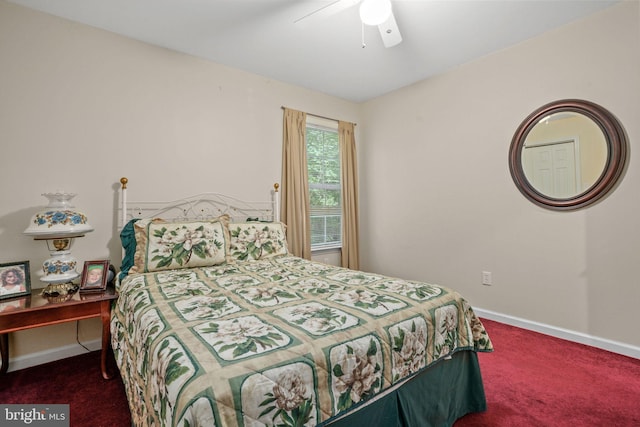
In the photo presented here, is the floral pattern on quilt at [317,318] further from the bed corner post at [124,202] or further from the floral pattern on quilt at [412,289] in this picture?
the bed corner post at [124,202]

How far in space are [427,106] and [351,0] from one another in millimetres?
1758

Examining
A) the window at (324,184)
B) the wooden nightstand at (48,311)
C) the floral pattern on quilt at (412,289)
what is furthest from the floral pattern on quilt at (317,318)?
the window at (324,184)

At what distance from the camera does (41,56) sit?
219 centimetres

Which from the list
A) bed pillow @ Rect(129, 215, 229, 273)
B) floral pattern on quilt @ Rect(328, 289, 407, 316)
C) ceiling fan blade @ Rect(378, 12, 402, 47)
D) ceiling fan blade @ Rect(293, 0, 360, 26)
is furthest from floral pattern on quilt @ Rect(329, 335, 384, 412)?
ceiling fan blade @ Rect(293, 0, 360, 26)

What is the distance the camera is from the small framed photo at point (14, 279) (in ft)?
6.07

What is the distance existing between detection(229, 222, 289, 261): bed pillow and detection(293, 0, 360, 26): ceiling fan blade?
65.8 inches

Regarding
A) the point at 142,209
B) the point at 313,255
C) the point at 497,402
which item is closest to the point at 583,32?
the point at 497,402

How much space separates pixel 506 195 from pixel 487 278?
32.3 inches

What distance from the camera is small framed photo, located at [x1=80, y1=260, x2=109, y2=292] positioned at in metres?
2.02

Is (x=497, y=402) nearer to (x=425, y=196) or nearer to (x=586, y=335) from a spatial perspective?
(x=586, y=335)

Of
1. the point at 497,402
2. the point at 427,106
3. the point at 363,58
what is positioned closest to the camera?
the point at 497,402

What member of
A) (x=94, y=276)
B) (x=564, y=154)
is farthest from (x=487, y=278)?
(x=94, y=276)

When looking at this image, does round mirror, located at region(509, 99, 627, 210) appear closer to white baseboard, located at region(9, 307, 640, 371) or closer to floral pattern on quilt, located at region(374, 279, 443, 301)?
white baseboard, located at region(9, 307, 640, 371)

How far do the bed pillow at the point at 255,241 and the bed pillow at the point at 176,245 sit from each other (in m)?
0.13
